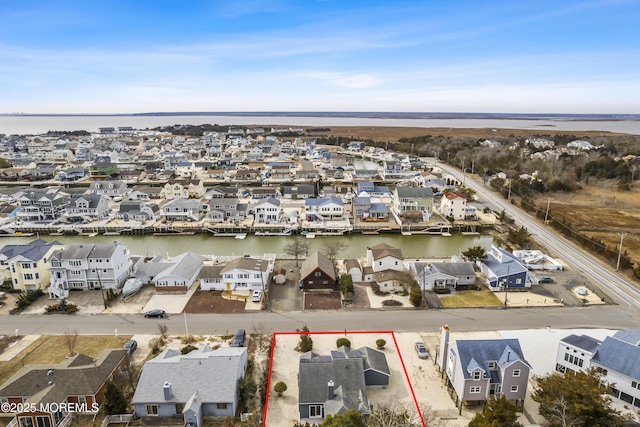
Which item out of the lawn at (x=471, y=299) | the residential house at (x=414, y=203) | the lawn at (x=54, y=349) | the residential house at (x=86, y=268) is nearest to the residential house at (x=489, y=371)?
the lawn at (x=471, y=299)

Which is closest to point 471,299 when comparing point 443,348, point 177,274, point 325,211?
point 443,348

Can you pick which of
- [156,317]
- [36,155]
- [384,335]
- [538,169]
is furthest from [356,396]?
[36,155]

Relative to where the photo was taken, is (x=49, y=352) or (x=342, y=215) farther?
(x=342, y=215)

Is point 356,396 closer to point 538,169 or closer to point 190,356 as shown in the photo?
point 190,356

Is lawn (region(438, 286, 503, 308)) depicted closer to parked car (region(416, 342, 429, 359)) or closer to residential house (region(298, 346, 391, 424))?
parked car (region(416, 342, 429, 359))

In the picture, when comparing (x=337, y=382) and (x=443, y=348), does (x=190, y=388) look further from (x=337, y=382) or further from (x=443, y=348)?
(x=443, y=348)

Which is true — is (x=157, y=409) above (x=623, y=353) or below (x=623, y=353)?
below

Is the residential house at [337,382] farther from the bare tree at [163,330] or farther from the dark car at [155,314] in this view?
the dark car at [155,314]
